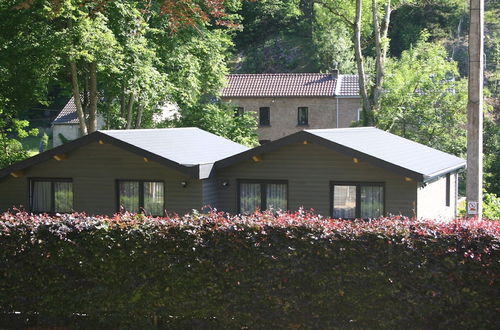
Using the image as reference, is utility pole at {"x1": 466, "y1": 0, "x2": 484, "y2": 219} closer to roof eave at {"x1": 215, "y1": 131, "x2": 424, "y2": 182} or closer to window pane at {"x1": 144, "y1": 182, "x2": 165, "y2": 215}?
roof eave at {"x1": 215, "y1": 131, "x2": 424, "y2": 182}

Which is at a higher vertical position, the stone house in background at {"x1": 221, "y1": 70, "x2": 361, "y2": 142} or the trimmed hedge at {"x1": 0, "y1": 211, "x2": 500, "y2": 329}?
the stone house in background at {"x1": 221, "y1": 70, "x2": 361, "y2": 142}

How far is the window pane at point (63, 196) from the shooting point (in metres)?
20.9

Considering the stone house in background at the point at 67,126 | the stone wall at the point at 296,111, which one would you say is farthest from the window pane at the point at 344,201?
the stone house in background at the point at 67,126

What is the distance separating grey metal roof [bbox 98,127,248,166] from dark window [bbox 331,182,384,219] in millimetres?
3576

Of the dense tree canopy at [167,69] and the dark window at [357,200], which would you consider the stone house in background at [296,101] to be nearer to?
the dense tree canopy at [167,69]

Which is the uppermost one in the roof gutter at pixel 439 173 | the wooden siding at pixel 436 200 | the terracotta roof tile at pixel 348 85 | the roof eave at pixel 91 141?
the terracotta roof tile at pixel 348 85

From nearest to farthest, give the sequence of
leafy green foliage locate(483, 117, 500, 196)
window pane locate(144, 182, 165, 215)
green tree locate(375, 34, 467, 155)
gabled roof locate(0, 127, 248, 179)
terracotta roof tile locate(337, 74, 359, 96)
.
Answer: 1. gabled roof locate(0, 127, 248, 179)
2. window pane locate(144, 182, 165, 215)
3. leafy green foliage locate(483, 117, 500, 196)
4. green tree locate(375, 34, 467, 155)
5. terracotta roof tile locate(337, 74, 359, 96)

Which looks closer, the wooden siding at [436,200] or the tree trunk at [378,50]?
the wooden siding at [436,200]

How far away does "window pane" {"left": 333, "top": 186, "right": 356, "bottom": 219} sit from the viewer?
19.0 metres

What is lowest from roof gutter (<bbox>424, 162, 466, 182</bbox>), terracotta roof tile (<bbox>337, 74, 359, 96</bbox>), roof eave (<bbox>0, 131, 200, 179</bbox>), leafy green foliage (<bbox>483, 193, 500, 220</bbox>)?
leafy green foliage (<bbox>483, 193, 500, 220</bbox>)

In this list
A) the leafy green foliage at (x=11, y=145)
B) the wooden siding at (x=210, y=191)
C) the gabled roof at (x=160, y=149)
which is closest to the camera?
the gabled roof at (x=160, y=149)

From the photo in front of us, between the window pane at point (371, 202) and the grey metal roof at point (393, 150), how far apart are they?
0.89 metres

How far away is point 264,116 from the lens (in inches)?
1993

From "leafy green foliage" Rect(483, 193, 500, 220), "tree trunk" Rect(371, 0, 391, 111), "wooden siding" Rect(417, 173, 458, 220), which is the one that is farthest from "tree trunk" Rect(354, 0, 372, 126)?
"wooden siding" Rect(417, 173, 458, 220)
